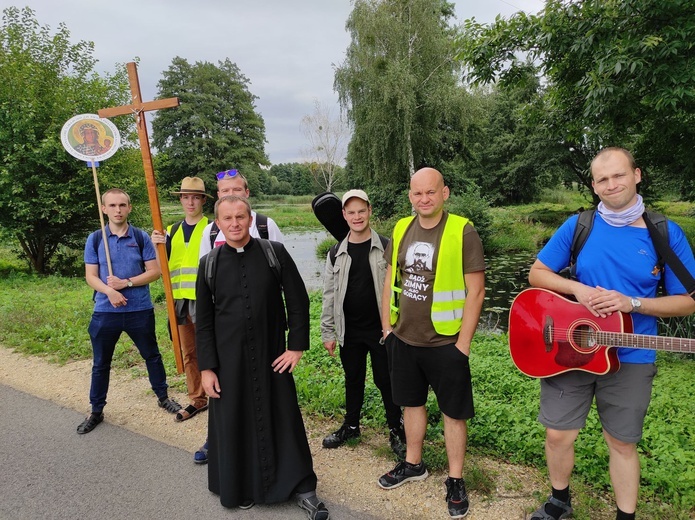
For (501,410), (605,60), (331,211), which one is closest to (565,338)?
(501,410)

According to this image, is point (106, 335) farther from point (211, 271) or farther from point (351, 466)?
point (351, 466)

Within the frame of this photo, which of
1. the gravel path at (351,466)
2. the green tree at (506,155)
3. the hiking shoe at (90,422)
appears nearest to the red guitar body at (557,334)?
the gravel path at (351,466)

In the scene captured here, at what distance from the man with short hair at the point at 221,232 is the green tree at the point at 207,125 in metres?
39.4

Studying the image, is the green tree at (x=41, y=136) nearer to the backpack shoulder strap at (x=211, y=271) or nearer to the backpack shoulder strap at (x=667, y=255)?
the backpack shoulder strap at (x=211, y=271)

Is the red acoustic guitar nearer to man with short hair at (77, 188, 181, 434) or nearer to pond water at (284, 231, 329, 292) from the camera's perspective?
man with short hair at (77, 188, 181, 434)

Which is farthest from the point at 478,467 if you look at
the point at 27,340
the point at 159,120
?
the point at 159,120

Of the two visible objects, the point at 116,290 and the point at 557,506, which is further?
the point at 116,290

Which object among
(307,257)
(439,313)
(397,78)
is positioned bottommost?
(307,257)

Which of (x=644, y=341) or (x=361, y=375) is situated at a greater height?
(x=644, y=341)

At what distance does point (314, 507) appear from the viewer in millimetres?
2658

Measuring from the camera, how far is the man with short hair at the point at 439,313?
264cm

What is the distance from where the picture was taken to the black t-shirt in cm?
328

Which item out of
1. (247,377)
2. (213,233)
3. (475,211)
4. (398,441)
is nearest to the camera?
(247,377)

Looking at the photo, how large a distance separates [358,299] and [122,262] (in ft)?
7.73
